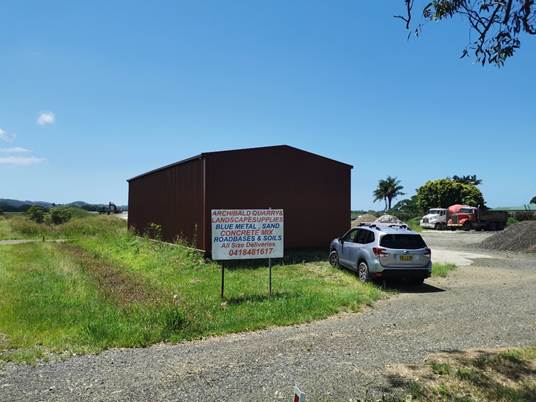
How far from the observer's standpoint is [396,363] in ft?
20.5

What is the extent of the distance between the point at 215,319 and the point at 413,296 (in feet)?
18.4

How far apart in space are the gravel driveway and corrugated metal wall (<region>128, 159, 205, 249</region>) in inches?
395

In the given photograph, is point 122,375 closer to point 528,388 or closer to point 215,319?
point 215,319

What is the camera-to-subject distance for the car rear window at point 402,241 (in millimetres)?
12984

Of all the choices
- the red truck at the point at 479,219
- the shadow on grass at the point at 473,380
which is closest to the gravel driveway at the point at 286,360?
the shadow on grass at the point at 473,380

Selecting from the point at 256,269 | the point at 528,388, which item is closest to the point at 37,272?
the point at 256,269

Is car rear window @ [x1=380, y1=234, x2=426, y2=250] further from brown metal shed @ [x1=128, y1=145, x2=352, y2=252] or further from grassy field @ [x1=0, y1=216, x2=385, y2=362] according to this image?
brown metal shed @ [x1=128, y1=145, x2=352, y2=252]

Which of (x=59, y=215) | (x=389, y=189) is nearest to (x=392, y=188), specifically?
(x=389, y=189)

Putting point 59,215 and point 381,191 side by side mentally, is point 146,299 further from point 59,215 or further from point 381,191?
point 381,191

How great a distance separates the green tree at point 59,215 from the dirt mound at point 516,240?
144ft

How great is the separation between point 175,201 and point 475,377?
17143 mm

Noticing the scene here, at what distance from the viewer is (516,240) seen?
26781mm

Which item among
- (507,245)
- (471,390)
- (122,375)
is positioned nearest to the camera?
(471,390)

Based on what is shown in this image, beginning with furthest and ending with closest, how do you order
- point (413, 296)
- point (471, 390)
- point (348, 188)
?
point (348, 188), point (413, 296), point (471, 390)
